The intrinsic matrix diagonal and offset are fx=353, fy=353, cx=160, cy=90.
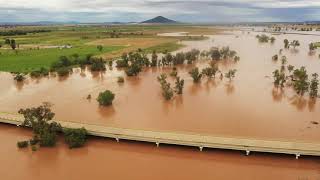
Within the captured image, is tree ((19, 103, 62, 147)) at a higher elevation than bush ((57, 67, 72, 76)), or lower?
lower

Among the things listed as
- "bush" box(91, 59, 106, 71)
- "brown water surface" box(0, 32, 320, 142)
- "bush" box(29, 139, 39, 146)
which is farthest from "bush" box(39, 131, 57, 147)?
"bush" box(91, 59, 106, 71)

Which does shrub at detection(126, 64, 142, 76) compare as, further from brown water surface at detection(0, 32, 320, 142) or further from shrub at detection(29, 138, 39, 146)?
shrub at detection(29, 138, 39, 146)

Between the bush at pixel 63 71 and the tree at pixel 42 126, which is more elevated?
the bush at pixel 63 71

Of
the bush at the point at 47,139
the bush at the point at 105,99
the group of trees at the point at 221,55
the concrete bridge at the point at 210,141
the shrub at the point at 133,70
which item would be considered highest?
the group of trees at the point at 221,55

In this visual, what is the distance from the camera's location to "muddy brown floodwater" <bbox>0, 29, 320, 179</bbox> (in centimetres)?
2352

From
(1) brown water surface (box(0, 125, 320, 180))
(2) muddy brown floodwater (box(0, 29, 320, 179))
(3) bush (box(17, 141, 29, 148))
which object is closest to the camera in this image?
(1) brown water surface (box(0, 125, 320, 180))

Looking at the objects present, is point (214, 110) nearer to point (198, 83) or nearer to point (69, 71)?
point (198, 83)

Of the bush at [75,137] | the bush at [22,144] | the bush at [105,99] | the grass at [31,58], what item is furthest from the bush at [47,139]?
the grass at [31,58]

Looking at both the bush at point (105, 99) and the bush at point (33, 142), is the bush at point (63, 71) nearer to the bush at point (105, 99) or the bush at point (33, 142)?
the bush at point (105, 99)

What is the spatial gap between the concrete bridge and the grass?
36633 mm

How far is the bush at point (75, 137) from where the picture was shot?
87.2 ft

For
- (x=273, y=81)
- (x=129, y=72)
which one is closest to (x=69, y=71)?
(x=129, y=72)

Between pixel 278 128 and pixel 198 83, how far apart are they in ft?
60.3

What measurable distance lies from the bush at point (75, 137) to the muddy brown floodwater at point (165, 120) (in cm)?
58
